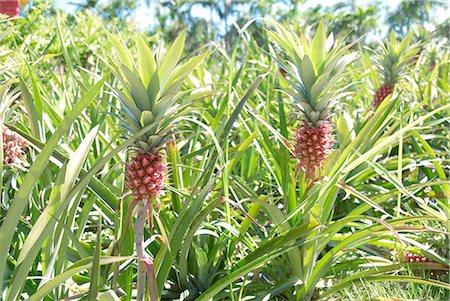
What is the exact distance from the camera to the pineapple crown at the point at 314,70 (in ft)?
5.98

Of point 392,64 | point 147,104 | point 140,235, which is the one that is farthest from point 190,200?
point 392,64

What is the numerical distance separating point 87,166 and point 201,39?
3030 cm

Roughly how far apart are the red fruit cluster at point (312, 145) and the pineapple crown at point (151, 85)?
549 millimetres

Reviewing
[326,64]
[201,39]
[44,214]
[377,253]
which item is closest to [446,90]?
[377,253]

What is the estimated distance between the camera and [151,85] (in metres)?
1.40

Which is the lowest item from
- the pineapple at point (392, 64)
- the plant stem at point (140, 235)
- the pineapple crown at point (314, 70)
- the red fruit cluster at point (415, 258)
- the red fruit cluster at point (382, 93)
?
the plant stem at point (140, 235)

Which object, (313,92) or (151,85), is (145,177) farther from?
(313,92)

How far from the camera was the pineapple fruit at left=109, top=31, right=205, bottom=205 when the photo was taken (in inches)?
54.6

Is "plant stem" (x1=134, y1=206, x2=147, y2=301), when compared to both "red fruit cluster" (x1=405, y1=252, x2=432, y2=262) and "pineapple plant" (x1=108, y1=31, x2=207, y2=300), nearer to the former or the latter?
"pineapple plant" (x1=108, y1=31, x2=207, y2=300)

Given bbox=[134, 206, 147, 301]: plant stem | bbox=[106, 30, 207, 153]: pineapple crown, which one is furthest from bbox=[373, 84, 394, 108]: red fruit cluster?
bbox=[134, 206, 147, 301]: plant stem

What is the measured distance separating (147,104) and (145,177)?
0.61 feet

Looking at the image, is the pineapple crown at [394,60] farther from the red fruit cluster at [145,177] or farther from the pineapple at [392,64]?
the red fruit cluster at [145,177]

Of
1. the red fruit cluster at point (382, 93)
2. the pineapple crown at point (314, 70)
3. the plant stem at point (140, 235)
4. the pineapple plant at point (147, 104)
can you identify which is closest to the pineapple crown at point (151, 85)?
the pineapple plant at point (147, 104)

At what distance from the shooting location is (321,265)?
6.56ft
